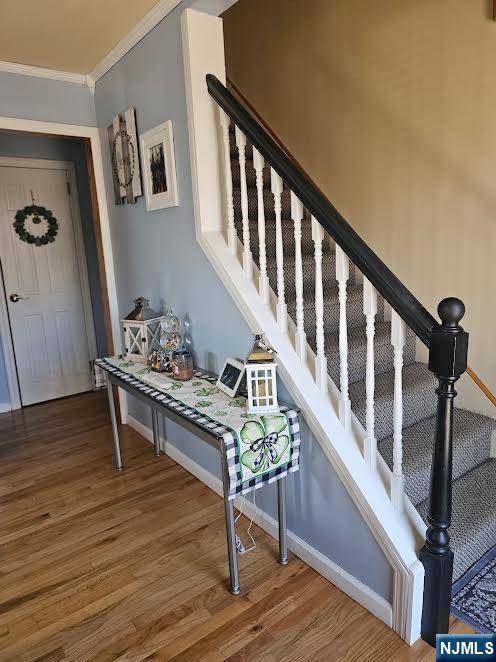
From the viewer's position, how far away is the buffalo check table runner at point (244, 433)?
1.65 metres

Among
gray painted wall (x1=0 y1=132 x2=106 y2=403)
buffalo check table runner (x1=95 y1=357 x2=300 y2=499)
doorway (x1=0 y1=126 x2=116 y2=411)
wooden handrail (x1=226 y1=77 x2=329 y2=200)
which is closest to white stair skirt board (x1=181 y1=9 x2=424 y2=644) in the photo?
buffalo check table runner (x1=95 y1=357 x2=300 y2=499)

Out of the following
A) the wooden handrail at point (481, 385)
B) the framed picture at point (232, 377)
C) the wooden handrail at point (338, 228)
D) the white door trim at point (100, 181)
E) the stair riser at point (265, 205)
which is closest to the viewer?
the wooden handrail at point (338, 228)

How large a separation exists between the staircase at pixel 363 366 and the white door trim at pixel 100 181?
1156 mm

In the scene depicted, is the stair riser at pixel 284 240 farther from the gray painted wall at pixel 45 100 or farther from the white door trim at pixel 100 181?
the gray painted wall at pixel 45 100

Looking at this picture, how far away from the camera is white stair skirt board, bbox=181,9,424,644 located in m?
1.54

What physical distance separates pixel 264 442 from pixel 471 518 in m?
0.90

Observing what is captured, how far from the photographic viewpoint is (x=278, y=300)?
194 cm

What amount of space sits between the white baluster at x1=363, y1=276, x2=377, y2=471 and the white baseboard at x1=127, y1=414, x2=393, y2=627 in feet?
1.54

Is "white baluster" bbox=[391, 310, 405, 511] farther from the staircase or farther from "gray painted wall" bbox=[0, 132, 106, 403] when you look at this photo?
"gray painted wall" bbox=[0, 132, 106, 403]

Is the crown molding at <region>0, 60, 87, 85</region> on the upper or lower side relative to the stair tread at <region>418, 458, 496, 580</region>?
upper

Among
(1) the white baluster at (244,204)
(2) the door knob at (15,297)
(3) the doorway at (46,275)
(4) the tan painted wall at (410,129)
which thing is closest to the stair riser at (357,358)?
(4) the tan painted wall at (410,129)

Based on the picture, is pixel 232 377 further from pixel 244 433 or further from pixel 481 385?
pixel 481 385

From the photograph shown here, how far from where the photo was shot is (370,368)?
160 cm

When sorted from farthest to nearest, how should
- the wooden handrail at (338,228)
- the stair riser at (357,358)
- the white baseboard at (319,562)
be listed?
1. the stair riser at (357,358)
2. the white baseboard at (319,562)
3. the wooden handrail at (338,228)
